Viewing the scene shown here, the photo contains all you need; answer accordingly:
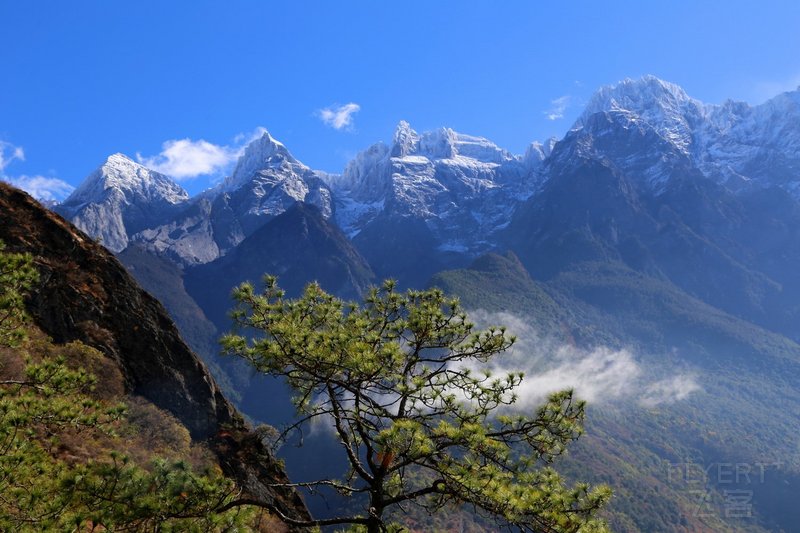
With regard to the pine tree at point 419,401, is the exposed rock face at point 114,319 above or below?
above

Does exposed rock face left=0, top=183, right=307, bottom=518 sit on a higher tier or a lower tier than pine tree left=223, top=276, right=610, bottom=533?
higher

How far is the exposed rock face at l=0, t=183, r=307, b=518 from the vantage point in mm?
30453

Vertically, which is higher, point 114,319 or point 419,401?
point 114,319

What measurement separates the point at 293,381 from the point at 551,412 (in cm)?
532

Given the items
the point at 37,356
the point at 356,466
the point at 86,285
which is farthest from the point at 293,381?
the point at 86,285

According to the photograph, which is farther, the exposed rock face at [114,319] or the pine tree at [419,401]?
the exposed rock face at [114,319]

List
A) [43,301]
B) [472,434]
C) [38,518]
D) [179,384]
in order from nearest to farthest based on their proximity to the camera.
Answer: [38,518] → [472,434] → [43,301] → [179,384]

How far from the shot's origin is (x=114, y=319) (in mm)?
32625

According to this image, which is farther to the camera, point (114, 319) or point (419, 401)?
point (114, 319)

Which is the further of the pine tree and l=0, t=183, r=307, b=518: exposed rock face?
l=0, t=183, r=307, b=518: exposed rock face

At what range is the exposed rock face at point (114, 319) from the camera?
3045cm

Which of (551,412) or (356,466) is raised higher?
(551,412)

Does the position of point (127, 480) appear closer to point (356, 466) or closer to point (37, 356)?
point (356, 466)

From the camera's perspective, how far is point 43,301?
30.4 m
